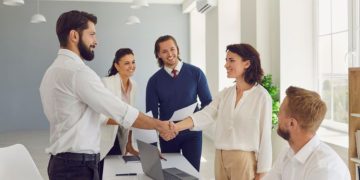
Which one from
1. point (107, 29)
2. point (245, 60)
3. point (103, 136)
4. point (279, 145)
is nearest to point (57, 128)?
point (103, 136)

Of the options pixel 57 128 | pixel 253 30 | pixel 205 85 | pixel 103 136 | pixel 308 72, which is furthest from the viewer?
pixel 253 30

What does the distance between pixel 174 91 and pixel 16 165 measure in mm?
1384

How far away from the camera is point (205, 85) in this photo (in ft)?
10.3

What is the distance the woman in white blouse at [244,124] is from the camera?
2311 millimetres

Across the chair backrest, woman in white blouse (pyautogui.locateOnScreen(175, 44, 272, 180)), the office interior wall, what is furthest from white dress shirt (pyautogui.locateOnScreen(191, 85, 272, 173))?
the office interior wall

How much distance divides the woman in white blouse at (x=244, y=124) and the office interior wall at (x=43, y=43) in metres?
8.16

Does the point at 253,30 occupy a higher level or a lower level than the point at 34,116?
higher

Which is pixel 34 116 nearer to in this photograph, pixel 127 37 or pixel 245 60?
pixel 127 37

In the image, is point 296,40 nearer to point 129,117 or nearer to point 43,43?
point 129,117

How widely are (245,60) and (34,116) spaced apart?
8825 millimetres

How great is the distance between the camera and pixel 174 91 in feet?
9.99

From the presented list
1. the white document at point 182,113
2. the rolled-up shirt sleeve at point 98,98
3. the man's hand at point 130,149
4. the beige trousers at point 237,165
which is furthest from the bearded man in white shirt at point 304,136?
the man's hand at point 130,149

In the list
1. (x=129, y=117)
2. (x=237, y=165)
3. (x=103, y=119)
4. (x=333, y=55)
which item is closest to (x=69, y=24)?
(x=129, y=117)

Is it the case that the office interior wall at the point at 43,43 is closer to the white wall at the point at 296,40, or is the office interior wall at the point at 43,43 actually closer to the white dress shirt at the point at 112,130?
the white wall at the point at 296,40
